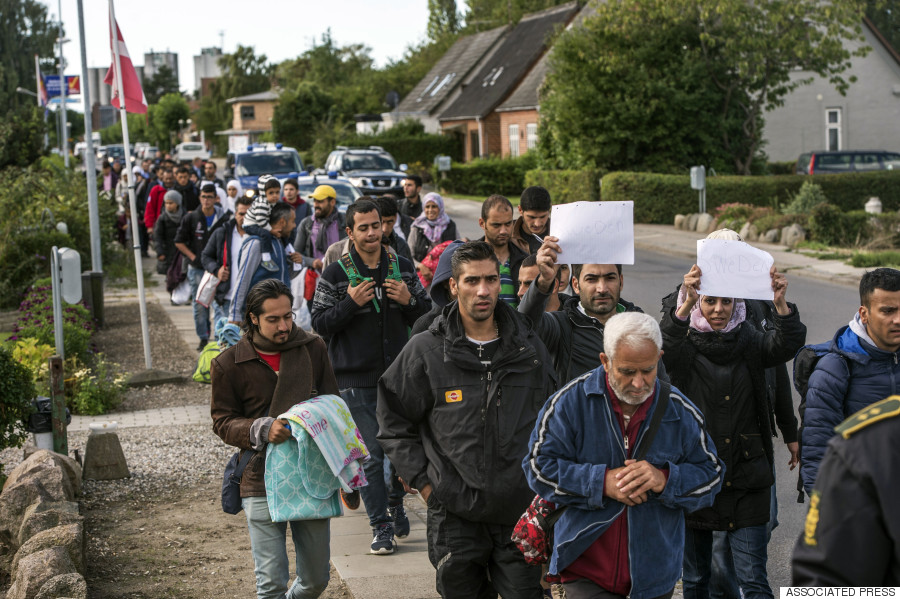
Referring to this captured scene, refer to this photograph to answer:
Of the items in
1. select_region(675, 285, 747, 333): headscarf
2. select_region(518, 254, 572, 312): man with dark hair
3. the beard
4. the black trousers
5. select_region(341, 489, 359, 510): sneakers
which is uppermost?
select_region(518, 254, 572, 312): man with dark hair

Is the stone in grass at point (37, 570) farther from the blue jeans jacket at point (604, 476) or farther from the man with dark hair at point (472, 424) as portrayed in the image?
the blue jeans jacket at point (604, 476)

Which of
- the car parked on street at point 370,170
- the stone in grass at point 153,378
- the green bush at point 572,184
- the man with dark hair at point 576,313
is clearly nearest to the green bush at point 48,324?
the stone in grass at point 153,378

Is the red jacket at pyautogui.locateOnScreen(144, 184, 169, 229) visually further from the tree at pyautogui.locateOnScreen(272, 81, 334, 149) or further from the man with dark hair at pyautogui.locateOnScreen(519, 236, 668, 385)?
the tree at pyautogui.locateOnScreen(272, 81, 334, 149)

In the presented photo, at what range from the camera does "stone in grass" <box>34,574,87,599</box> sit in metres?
5.12

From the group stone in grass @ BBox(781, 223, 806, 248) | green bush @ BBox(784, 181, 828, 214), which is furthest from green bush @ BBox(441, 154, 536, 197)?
stone in grass @ BBox(781, 223, 806, 248)

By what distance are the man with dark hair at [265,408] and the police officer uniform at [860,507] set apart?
10.1 feet

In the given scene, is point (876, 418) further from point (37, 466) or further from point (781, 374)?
point (37, 466)

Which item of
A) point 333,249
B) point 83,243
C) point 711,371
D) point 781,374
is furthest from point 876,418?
point 83,243

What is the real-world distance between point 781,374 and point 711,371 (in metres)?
0.54

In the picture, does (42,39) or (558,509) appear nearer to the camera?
(558,509)

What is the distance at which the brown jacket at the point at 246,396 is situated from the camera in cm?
512

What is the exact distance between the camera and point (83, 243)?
20781 millimetres

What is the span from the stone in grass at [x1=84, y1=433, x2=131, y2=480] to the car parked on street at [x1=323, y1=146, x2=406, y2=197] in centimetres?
2229

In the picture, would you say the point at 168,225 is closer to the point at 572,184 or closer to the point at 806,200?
the point at 806,200
